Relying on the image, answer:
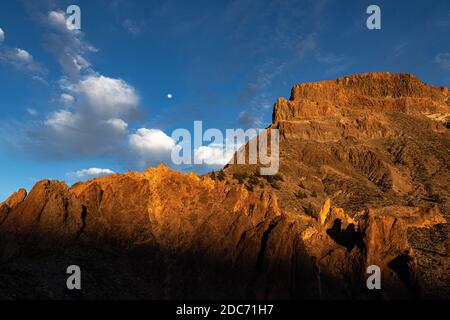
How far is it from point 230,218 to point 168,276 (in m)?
7.59

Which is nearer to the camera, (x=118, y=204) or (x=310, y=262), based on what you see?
(x=310, y=262)

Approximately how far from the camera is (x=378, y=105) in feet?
387

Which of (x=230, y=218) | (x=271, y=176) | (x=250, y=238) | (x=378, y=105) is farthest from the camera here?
(x=378, y=105)

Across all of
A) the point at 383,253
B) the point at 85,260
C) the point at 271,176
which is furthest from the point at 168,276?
the point at 271,176

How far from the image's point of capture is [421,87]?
4884 inches

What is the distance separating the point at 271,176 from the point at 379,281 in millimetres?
42889

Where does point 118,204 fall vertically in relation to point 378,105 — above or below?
below

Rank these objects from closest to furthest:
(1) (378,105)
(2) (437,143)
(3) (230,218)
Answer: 1. (3) (230,218)
2. (2) (437,143)
3. (1) (378,105)

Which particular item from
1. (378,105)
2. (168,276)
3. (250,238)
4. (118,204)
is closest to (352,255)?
(250,238)

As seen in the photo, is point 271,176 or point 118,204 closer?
point 118,204

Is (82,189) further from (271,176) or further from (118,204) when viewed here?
(271,176)
